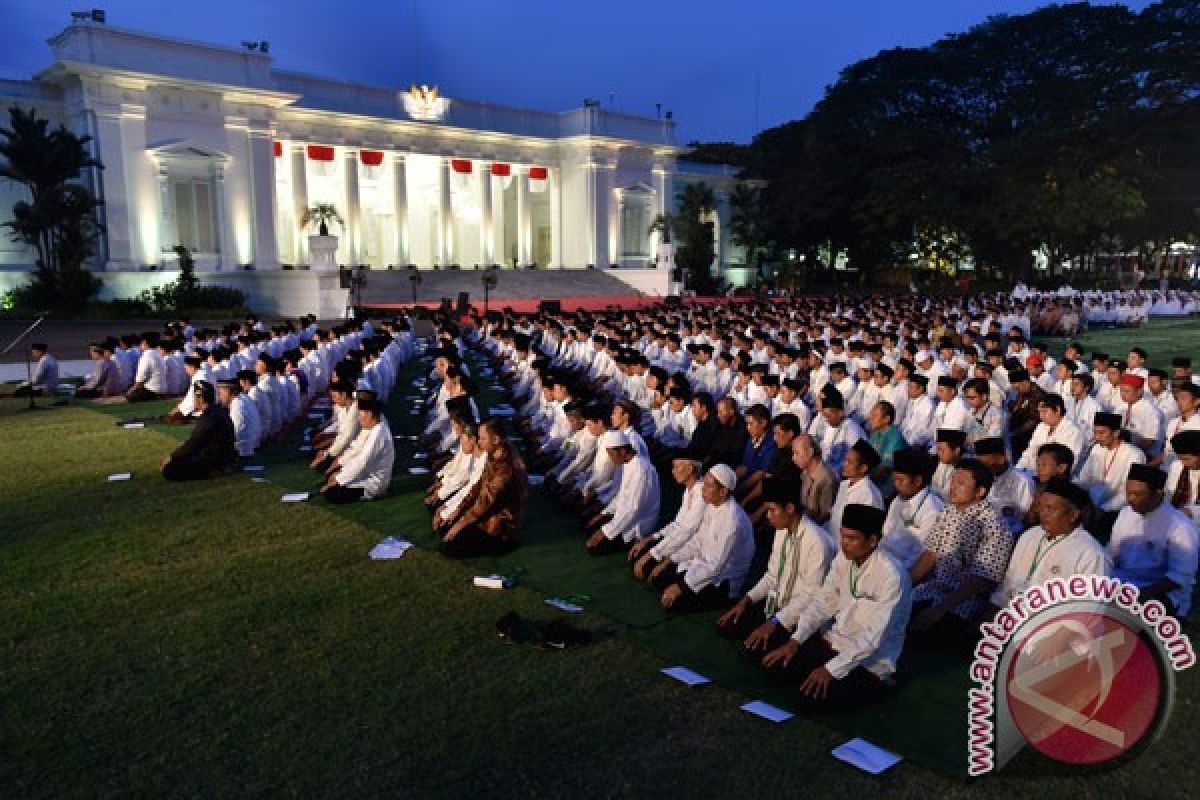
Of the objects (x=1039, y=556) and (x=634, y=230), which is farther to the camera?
(x=634, y=230)

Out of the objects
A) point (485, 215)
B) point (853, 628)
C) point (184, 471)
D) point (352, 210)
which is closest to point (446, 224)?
point (485, 215)

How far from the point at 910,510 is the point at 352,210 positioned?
3153cm

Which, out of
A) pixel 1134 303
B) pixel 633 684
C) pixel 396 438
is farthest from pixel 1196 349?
pixel 633 684

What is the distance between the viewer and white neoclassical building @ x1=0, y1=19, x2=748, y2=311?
25656 millimetres

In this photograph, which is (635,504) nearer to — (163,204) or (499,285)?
(163,204)

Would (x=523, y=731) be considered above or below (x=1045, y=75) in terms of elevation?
below

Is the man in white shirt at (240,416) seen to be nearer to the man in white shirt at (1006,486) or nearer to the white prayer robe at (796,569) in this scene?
the white prayer robe at (796,569)

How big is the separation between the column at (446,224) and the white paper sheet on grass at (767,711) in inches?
1351

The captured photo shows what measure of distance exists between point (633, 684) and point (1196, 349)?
2085cm

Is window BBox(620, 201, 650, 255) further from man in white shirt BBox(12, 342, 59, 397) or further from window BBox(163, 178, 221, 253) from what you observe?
man in white shirt BBox(12, 342, 59, 397)

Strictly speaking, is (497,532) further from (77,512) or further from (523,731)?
(77,512)

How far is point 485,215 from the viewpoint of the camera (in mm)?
37562

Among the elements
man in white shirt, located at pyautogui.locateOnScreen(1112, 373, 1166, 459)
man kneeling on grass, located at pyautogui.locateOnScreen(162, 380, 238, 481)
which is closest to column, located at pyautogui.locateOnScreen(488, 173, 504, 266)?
man kneeling on grass, located at pyautogui.locateOnScreen(162, 380, 238, 481)

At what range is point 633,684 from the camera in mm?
4453
